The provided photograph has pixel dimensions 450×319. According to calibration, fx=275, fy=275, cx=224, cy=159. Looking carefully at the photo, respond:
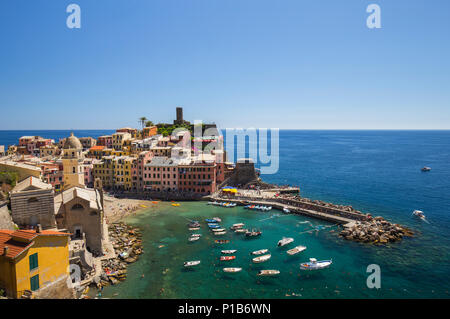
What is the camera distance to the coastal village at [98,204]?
69.3ft

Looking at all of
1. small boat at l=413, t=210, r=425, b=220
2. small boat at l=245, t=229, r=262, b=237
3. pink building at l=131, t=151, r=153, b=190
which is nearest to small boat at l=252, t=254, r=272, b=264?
small boat at l=245, t=229, r=262, b=237

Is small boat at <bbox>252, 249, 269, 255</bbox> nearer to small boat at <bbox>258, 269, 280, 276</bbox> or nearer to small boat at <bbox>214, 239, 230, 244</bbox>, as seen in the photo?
small boat at <bbox>258, 269, 280, 276</bbox>

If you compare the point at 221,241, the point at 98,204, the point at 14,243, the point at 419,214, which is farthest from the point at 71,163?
the point at 419,214

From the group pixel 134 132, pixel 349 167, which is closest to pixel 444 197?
pixel 349 167

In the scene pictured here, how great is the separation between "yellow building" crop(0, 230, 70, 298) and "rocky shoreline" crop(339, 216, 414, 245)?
38931mm

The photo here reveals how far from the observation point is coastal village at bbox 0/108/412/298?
69.3ft

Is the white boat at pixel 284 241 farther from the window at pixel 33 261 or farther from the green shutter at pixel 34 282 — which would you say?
the window at pixel 33 261

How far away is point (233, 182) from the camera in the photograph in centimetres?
7562

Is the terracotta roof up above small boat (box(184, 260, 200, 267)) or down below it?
above

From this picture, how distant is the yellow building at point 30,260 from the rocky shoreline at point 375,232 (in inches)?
1533

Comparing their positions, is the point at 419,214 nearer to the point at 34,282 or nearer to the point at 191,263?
the point at 191,263
